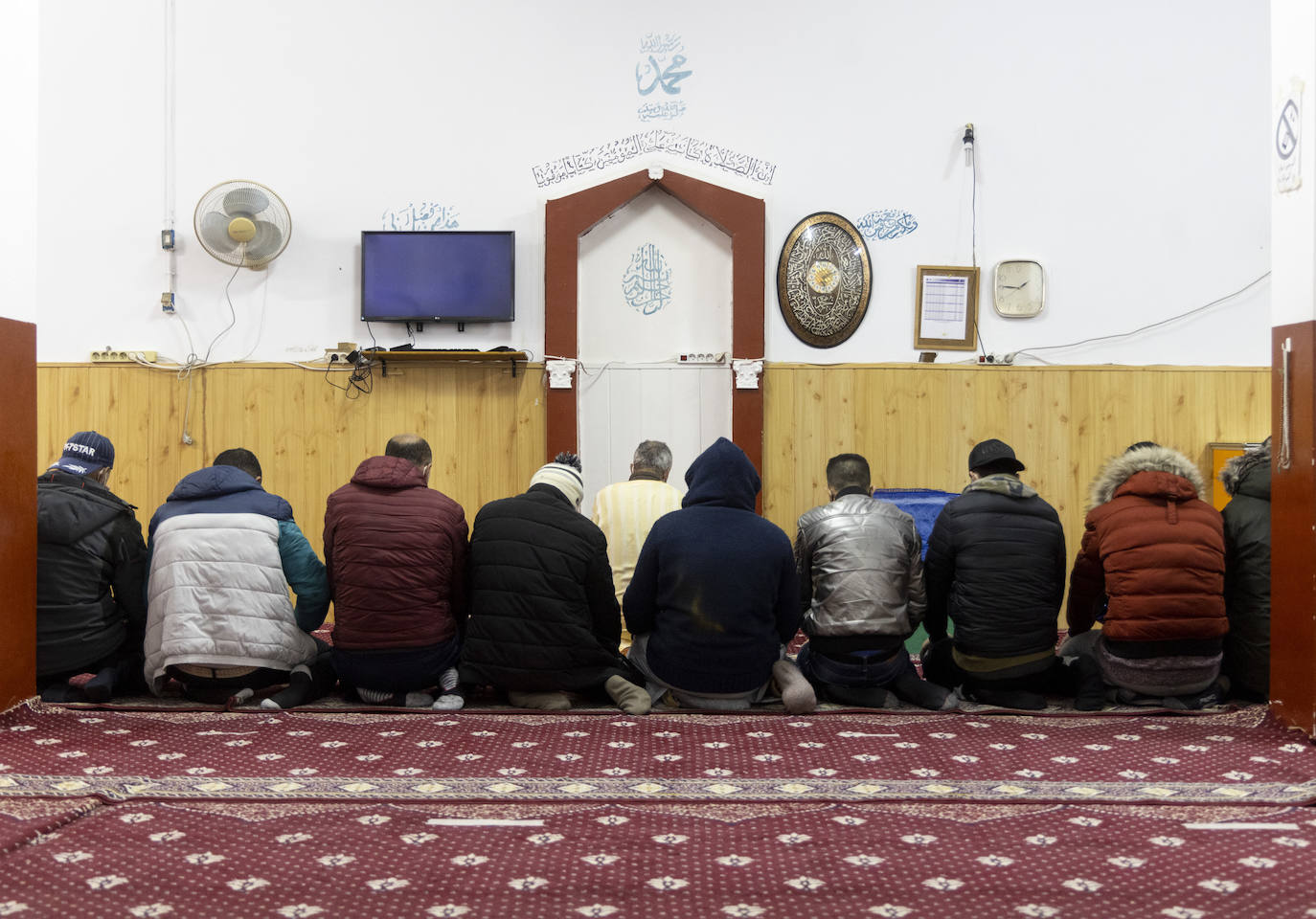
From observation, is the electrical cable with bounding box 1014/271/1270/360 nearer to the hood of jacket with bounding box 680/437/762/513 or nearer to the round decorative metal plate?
the round decorative metal plate

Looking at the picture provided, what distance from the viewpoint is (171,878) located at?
2.15 metres

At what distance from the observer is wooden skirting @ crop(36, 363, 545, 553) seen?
5.78m

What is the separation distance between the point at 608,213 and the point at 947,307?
1940mm

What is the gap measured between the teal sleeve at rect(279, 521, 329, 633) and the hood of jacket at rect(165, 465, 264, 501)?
21 centimetres

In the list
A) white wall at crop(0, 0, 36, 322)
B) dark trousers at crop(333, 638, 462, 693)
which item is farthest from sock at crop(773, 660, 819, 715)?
white wall at crop(0, 0, 36, 322)

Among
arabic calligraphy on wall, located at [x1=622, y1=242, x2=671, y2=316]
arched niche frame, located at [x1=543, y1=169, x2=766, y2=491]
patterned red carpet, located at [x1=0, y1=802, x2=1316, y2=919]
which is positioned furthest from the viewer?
arabic calligraphy on wall, located at [x1=622, y1=242, x2=671, y2=316]

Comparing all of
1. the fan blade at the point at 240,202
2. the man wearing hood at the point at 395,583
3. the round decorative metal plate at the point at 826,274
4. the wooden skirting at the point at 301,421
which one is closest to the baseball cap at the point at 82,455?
the man wearing hood at the point at 395,583

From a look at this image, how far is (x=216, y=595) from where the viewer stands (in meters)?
3.57

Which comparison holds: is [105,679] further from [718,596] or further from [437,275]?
[437,275]

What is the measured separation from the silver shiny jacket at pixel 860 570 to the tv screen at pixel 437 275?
2.58 meters

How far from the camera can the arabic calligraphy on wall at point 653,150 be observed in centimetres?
582

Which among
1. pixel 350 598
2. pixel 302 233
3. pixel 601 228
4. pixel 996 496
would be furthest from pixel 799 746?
pixel 302 233

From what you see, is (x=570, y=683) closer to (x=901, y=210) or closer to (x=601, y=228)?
(x=601, y=228)

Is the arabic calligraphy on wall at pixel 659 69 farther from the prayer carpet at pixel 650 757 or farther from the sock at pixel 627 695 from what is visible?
the prayer carpet at pixel 650 757
